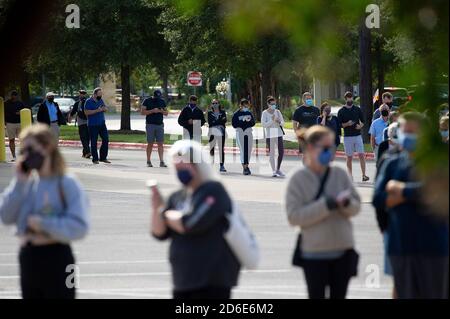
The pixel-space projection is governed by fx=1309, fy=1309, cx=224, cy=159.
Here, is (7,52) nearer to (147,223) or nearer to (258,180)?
(147,223)

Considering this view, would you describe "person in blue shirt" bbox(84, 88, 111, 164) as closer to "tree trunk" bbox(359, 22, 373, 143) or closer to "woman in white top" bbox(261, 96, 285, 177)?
"woman in white top" bbox(261, 96, 285, 177)

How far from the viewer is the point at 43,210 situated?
8281 millimetres

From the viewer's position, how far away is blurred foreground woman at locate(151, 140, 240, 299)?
26.4 feet

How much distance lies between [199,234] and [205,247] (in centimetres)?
9

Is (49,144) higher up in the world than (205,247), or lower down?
higher up

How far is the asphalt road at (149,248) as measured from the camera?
1271 centimetres

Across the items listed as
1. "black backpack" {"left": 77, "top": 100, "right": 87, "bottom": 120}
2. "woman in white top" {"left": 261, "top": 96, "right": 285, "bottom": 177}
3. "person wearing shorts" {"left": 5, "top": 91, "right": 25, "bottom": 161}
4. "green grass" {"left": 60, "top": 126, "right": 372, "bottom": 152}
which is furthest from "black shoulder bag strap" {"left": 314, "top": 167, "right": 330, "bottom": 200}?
"green grass" {"left": 60, "top": 126, "right": 372, "bottom": 152}

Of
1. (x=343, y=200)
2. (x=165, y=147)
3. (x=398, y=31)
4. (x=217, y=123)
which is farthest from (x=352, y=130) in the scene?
(x=398, y=31)

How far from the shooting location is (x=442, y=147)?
14.3 ft

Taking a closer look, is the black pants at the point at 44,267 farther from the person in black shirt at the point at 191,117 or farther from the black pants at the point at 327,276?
the person in black shirt at the point at 191,117

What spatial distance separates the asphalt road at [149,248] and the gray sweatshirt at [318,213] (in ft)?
7.30

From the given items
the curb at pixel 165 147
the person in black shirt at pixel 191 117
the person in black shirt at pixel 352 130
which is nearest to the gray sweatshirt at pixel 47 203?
the person in black shirt at pixel 352 130

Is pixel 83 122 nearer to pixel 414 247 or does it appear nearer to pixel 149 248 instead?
pixel 149 248

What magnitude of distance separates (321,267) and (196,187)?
1296mm
